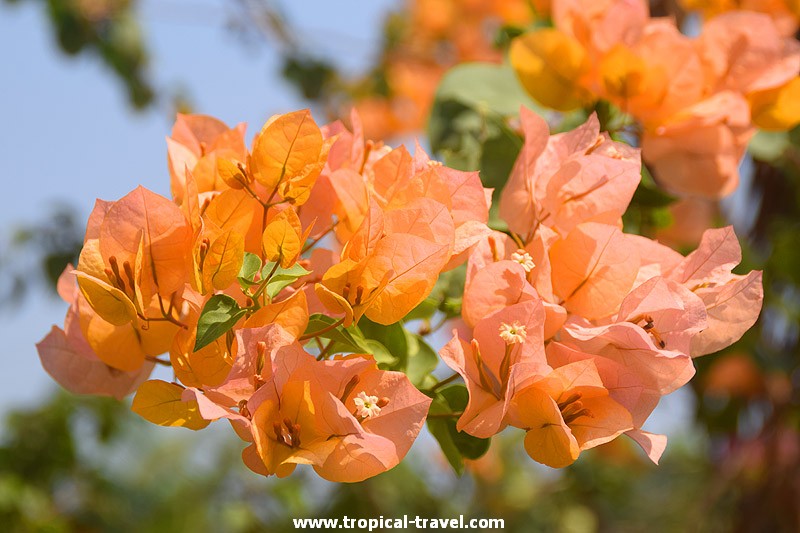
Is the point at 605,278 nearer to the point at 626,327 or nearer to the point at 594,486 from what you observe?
the point at 626,327

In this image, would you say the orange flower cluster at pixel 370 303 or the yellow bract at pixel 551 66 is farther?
the yellow bract at pixel 551 66

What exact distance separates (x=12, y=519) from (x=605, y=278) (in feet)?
4.27

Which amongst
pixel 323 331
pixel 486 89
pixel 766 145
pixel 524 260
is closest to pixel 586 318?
pixel 524 260

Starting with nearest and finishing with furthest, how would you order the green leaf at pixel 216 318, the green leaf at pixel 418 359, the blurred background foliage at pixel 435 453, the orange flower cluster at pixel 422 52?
the green leaf at pixel 216 318 → the green leaf at pixel 418 359 → the blurred background foliage at pixel 435 453 → the orange flower cluster at pixel 422 52

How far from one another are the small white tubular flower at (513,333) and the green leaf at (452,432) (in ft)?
0.24

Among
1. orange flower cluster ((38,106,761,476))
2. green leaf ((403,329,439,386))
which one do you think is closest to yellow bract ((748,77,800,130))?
orange flower cluster ((38,106,761,476))

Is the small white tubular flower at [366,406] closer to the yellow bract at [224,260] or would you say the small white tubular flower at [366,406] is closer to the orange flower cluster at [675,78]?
the yellow bract at [224,260]

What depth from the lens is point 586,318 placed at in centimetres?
47

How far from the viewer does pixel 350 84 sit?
8.71ft

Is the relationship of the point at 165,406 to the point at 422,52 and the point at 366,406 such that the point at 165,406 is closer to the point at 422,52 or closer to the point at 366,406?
the point at 366,406

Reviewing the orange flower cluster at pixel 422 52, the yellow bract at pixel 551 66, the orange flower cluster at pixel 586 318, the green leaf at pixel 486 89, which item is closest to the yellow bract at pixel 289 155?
the orange flower cluster at pixel 586 318

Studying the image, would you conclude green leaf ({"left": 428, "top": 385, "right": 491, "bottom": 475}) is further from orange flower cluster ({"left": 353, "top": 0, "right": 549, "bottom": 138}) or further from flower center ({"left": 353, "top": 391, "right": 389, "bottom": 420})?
orange flower cluster ({"left": 353, "top": 0, "right": 549, "bottom": 138})

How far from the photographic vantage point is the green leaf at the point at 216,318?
0.39 metres

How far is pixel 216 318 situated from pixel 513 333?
14cm
